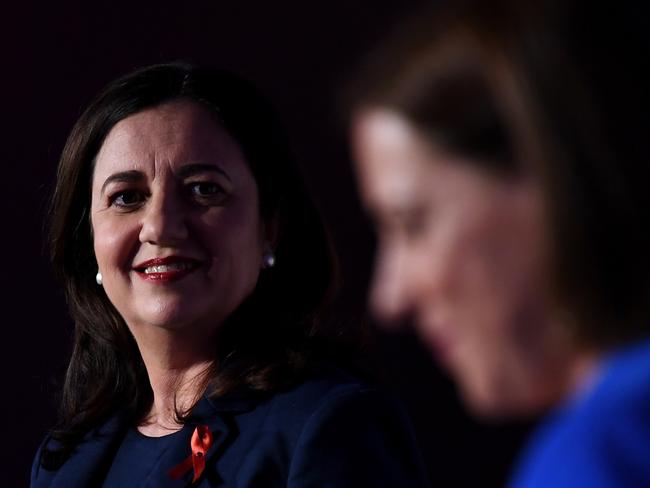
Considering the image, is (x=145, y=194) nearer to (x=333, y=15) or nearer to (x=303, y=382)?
(x=303, y=382)

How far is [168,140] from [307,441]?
585 mm

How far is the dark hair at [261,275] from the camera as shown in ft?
7.23

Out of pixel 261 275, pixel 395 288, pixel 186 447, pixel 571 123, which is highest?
pixel 571 123

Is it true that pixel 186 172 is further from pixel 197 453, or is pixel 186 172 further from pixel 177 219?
pixel 197 453

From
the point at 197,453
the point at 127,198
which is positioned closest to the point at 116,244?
the point at 127,198

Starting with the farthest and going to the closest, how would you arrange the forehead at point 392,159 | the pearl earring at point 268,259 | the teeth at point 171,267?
the pearl earring at point 268,259 < the teeth at point 171,267 < the forehead at point 392,159

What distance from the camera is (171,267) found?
2121 millimetres

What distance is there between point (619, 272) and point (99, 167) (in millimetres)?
1575

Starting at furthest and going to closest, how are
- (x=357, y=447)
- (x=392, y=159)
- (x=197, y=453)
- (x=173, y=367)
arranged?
1. (x=173, y=367)
2. (x=197, y=453)
3. (x=357, y=447)
4. (x=392, y=159)

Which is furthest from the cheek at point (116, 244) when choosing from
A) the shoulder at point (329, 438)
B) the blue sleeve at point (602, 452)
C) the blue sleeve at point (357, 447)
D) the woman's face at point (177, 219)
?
the blue sleeve at point (602, 452)

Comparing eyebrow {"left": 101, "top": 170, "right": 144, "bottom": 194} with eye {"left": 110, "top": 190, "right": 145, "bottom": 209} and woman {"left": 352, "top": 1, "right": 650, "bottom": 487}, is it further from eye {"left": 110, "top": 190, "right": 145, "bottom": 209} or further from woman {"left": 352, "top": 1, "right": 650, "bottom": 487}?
woman {"left": 352, "top": 1, "right": 650, "bottom": 487}

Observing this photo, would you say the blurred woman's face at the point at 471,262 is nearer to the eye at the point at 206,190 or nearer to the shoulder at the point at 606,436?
the shoulder at the point at 606,436

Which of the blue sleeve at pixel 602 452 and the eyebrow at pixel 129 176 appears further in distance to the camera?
the eyebrow at pixel 129 176

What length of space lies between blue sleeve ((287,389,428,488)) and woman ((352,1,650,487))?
3.46 ft
